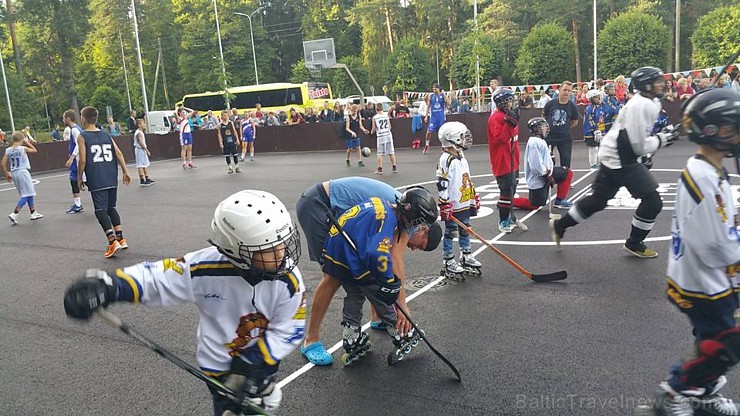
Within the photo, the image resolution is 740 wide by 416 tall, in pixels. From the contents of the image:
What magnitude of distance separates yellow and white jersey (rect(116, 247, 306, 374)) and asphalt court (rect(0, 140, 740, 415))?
125 cm

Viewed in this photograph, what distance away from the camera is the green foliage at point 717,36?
36.2 meters

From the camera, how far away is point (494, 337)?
481 cm

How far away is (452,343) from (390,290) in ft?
4.24

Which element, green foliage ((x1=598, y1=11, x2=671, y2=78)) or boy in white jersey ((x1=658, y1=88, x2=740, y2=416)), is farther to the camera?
green foliage ((x1=598, y1=11, x2=671, y2=78))

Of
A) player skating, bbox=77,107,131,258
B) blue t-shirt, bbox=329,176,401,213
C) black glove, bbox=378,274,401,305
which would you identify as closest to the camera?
black glove, bbox=378,274,401,305

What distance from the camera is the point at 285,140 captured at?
26.6m

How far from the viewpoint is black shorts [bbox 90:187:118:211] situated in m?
8.51

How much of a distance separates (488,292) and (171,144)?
25433mm

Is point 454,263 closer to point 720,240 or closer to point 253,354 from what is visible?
point 720,240

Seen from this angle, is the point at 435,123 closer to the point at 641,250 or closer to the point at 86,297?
the point at 641,250

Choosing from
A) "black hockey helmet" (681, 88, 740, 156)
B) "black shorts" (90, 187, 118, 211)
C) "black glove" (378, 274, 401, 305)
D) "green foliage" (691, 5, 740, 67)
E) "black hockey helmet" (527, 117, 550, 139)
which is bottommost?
"black glove" (378, 274, 401, 305)

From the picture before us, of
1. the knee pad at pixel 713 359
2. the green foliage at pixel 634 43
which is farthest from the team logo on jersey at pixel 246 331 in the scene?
the green foliage at pixel 634 43

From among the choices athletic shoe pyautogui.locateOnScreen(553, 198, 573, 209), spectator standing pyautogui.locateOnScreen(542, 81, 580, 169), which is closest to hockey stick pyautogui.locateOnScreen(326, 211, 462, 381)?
athletic shoe pyautogui.locateOnScreen(553, 198, 573, 209)

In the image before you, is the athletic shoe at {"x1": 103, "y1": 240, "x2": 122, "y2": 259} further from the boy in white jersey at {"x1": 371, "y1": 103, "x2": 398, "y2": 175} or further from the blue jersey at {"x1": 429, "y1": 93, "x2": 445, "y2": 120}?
the blue jersey at {"x1": 429, "y1": 93, "x2": 445, "y2": 120}
